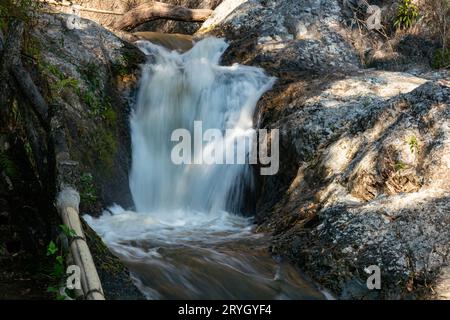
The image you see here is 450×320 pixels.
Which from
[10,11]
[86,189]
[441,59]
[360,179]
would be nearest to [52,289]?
[86,189]

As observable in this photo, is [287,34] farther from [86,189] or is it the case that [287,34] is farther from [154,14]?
[86,189]

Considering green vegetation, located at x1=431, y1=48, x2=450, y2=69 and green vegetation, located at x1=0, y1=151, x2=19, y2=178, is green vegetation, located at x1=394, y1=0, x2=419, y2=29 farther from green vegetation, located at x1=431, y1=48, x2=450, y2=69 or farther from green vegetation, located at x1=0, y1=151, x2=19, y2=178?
green vegetation, located at x1=0, y1=151, x2=19, y2=178

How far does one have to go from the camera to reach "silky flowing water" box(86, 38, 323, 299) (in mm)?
4992

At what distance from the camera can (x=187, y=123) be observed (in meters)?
9.61

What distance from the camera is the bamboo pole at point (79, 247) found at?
10.9 feet

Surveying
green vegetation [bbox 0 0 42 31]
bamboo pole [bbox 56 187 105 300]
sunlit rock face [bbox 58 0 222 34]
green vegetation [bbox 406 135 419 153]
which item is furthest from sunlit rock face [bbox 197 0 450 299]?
sunlit rock face [bbox 58 0 222 34]

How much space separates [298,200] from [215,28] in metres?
7.78

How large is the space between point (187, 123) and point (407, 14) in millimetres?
6263

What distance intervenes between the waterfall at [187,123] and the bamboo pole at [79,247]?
14.0 feet

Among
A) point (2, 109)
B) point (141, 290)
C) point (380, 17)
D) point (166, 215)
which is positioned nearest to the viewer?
point (141, 290)

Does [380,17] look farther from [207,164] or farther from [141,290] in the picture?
[141,290]

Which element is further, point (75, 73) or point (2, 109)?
point (75, 73)

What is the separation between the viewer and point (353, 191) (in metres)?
6.39
